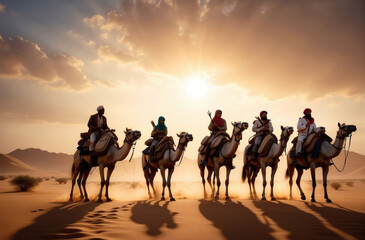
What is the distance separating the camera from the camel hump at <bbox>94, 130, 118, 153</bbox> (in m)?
12.4

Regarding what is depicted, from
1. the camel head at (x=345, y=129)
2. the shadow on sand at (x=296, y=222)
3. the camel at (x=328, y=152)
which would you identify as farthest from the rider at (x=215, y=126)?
the camel head at (x=345, y=129)

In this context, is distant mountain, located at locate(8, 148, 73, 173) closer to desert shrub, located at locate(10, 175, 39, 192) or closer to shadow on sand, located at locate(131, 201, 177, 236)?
desert shrub, located at locate(10, 175, 39, 192)

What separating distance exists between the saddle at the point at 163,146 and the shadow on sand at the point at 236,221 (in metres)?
4.07

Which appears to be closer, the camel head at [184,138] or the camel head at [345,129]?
the camel head at [345,129]

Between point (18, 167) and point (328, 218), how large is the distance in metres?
127

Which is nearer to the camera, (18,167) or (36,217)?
(36,217)

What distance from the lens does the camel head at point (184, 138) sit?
12.4 meters

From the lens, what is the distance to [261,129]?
13203 millimetres

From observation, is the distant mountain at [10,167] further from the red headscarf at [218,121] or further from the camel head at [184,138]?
the camel head at [184,138]

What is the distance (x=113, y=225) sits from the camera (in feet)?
20.6

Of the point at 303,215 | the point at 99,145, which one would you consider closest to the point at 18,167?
the point at 99,145

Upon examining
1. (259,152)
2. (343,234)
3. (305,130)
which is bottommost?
(343,234)

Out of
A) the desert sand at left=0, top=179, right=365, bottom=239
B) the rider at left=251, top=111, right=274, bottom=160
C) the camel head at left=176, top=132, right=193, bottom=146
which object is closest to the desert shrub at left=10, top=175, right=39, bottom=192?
the camel head at left=176, top=132, right=193, bottom=146

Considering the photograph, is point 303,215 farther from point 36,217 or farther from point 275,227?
point 36,217
